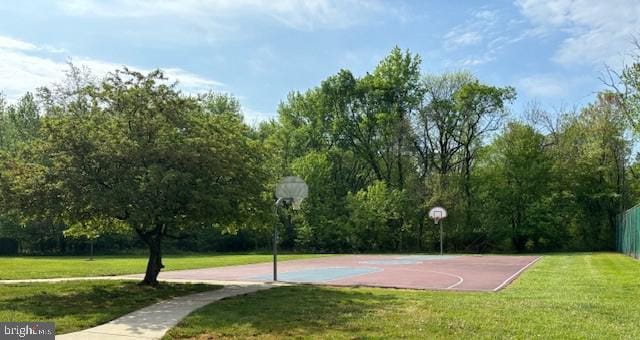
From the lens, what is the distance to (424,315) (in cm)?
927

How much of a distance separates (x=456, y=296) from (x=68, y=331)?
777cm

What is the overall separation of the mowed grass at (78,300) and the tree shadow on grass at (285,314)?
166 cm

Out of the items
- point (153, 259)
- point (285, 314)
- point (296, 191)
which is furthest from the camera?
point (296, 191)

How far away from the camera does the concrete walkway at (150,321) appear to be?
8.04m

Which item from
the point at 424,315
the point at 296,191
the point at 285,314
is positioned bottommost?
the point at 285,314

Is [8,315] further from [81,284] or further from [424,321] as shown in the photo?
[424,321]

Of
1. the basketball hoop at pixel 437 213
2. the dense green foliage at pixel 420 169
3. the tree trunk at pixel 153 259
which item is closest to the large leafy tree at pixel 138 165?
the tree trunk at pixel 153 259

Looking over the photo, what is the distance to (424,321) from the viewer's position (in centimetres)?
870

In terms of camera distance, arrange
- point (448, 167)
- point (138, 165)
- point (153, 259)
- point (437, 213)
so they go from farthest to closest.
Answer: point (448, 167) < point (437, 213) < point (153, 259) < point (138, 165)

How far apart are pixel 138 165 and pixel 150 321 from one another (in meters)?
4.67

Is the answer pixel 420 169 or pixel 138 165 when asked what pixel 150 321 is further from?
pixel 420 169

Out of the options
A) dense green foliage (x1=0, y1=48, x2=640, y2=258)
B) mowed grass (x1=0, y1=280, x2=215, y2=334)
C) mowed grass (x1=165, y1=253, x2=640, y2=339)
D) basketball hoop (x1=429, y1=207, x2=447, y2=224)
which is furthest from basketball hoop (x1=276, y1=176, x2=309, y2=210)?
mowed grass (x1=165, y1=253, x2=640, y2=339)

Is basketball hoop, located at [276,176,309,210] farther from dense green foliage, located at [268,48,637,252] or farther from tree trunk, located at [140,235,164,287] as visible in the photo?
tree trunk, located at [140,235,164,287]

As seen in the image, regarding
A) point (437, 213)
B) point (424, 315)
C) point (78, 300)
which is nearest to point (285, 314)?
point (424, 315)
